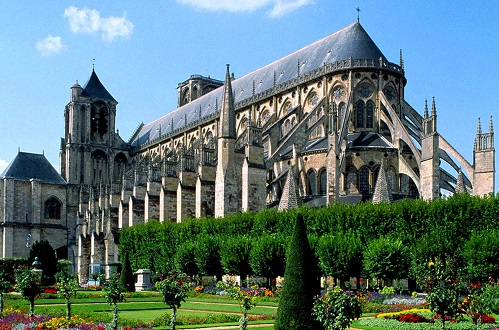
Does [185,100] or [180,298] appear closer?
[180,298]

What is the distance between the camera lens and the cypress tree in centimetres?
1617

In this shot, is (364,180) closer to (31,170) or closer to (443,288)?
(443,288)

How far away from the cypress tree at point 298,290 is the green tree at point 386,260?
1456 cm

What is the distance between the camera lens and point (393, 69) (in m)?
51.5

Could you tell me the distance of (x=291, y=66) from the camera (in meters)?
60.0

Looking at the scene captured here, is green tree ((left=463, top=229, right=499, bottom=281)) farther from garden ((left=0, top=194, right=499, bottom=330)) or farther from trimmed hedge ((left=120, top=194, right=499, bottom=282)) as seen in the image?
trimmed hedge ((left=120, top=194, right=499, bottom=282))

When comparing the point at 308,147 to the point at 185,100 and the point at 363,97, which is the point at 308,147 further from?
the point at 185,100

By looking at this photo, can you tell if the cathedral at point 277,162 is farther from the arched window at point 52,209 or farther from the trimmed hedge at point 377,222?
the trimmed hedge at point 377,222

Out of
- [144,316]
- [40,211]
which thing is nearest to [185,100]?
[40,211]

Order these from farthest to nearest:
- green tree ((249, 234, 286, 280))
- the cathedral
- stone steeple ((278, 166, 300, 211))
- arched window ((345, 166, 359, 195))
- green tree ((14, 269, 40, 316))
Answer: arched window ((345, 166, 359, 195)) < the cathedral < stone steeple ((278, 166, 300, 211)) < green tree ((249, 234, 286, 280)) < green tree ((14, 269, 40, 316))

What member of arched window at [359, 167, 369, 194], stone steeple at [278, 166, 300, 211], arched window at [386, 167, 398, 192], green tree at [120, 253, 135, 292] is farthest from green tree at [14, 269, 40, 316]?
arched window at [386, 167, 398, 192]

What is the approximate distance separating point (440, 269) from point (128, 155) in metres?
69.1

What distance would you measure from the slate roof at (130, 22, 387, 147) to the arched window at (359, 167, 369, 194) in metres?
9.96

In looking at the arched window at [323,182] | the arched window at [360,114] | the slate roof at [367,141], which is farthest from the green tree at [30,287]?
the arched window at [360,114]
